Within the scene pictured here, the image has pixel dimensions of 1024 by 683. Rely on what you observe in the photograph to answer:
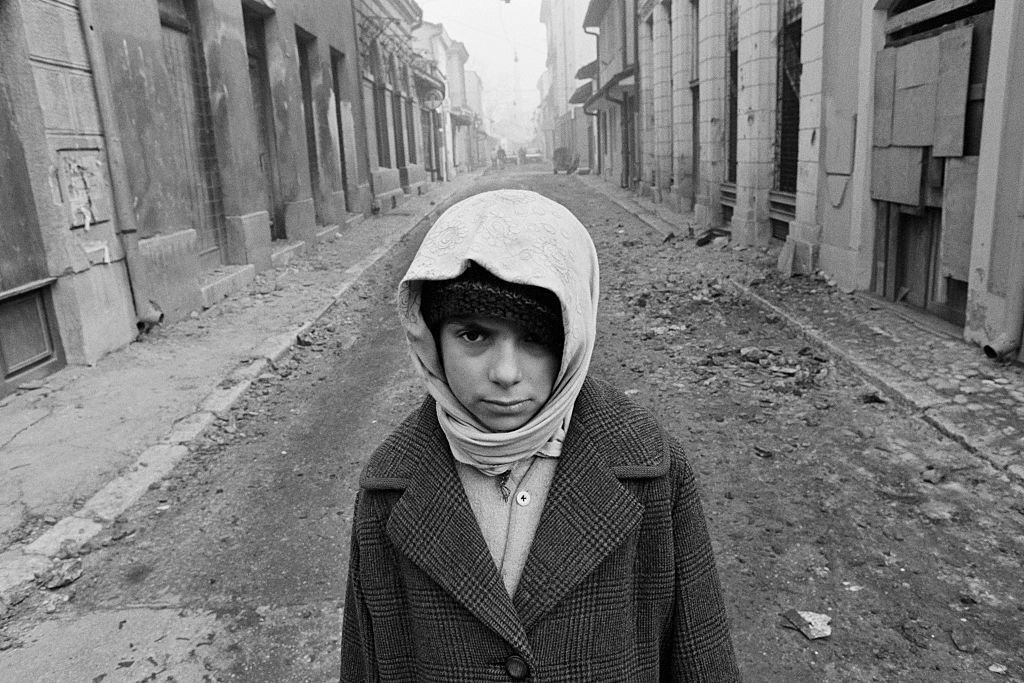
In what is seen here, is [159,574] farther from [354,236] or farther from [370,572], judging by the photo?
[354,236]

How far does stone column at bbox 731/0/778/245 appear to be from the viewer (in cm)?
1161


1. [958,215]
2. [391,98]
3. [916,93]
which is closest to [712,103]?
[916,93]

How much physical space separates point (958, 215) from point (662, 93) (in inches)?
540

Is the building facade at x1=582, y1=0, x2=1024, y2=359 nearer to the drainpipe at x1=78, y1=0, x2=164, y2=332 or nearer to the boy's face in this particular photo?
the boy's face

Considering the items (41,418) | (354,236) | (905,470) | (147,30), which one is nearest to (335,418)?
(41,418)

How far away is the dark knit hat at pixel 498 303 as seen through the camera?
52.5 inches

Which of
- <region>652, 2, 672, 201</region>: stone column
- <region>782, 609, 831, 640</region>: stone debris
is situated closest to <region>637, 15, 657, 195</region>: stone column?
<region>652, 2, 672, 201</region>: stone column

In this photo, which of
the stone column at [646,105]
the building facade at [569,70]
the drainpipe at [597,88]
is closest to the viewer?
the stone column at [646,105]

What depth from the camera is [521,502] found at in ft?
4.76

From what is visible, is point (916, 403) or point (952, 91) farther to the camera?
point (952, 91)

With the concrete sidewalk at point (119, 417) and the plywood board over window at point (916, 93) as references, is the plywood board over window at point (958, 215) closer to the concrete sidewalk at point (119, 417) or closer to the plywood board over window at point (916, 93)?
the plywood board over window at point (916, 93)

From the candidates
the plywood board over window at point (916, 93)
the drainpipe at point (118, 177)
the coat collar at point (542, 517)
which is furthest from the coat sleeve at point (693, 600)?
the drainpipe at point (118, 177)

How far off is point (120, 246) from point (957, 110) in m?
7.82

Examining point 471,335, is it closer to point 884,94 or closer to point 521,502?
point 521,502
